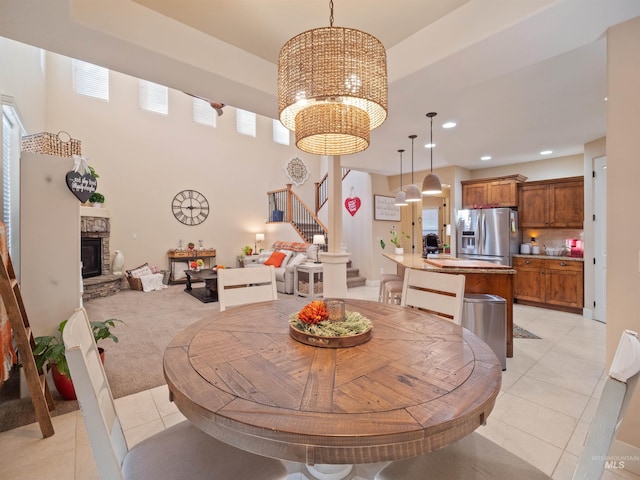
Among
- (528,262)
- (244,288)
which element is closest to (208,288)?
(244,288)

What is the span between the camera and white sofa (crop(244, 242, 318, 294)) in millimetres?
5941

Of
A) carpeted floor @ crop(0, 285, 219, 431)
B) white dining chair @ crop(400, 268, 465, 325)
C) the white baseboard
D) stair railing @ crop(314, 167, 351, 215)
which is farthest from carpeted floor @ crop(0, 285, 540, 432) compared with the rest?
stair railing @ crop(314, 167, 351, 215)

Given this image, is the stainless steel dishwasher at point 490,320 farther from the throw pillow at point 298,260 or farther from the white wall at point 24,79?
the white wall at point 24,79

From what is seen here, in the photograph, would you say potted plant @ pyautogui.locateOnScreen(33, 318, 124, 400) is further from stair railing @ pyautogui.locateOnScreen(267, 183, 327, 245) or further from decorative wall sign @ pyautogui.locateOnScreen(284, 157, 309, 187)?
decorative wall sign @ pyautogui.locateOnScreen(284, 157, 309, 187)

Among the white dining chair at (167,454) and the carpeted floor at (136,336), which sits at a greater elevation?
the white dining chair at (167,454)

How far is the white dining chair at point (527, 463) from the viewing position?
0.65m

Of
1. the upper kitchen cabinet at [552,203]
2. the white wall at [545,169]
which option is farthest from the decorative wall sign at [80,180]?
the white wall at [545,169]

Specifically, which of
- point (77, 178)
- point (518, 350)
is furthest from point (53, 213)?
point (518, 350)

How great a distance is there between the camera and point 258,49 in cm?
239

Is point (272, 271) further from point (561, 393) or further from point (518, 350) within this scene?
point (518, 350)

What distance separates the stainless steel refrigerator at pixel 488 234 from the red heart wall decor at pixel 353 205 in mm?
2136

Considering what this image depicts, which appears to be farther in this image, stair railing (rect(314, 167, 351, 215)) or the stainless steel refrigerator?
stair railing (rect(314, 167, 351, 215))

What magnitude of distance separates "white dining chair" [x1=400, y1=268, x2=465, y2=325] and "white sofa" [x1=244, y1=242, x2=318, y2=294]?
3.86m

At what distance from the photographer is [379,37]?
7.45 feet
